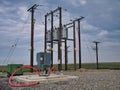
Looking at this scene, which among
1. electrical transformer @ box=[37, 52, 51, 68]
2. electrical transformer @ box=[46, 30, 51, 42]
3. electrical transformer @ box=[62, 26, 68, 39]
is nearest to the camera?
electrical transformer @ box=[37, 52, 51, 68]

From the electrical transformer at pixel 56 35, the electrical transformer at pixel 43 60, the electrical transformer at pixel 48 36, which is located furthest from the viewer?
the electrical transformer at pixel 48 36

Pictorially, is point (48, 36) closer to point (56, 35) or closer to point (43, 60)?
point (56, 35)

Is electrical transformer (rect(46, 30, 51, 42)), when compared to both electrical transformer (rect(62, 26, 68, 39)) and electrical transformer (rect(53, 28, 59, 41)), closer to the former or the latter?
electrical transformer (rect(53, 28, 59, 41))

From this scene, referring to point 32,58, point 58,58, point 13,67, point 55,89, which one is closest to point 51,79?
point 55,89

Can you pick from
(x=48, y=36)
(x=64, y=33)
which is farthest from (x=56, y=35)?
(x=48, y=36)

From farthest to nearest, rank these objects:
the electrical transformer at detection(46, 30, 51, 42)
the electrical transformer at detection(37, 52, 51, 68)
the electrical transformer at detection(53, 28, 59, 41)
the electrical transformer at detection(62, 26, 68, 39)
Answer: the electrical transformer at detection(46, 30, 51, 42) < the electrical transformer at detection(62, 26, 68, 39) < the electrical transformer at detection(53, 28, 59, 41) < the electrical transformer at detection(37, 52, 51, 68)

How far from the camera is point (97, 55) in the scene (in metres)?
61.0

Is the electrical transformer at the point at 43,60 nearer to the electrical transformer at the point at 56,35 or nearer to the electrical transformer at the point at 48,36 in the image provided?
the electrical transformer at the point at 56,35

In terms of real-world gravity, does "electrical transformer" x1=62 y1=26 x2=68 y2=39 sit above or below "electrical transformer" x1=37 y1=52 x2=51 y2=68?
above

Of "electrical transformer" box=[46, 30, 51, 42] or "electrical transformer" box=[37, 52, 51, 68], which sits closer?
"electrical transformer" box=[37, 52, 51, 68]

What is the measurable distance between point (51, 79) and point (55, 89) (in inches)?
222

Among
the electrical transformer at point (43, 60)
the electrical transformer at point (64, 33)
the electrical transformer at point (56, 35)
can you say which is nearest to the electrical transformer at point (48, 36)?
the electrical transformer at point (56, 35)

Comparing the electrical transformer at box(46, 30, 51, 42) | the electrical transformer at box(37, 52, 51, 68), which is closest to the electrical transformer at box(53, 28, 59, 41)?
the electrical transformer at box(46, 30, 51, 42)

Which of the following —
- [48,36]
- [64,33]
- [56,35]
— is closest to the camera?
[56,35]
